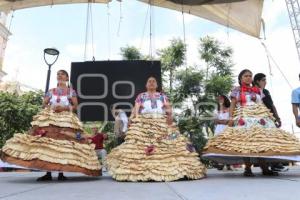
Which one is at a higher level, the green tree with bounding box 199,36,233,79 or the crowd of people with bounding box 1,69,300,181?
the green tree with bounding box 199,36,233,79

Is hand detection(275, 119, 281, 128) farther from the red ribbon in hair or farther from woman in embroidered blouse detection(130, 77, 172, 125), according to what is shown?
woman in embroidered blouse detection(130, 77, 172, 125)

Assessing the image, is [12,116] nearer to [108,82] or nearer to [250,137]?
[108,82]

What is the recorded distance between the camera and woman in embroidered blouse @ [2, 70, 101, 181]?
454 centimetres

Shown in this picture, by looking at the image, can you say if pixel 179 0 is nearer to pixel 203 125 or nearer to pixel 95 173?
pixel 95 173

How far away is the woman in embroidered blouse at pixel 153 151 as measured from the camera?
4.52 metres

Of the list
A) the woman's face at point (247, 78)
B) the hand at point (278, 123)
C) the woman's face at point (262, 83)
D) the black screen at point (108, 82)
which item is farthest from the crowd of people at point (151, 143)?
the black screen at point (108, 82)

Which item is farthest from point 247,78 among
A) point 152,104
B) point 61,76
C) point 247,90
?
point 61,76

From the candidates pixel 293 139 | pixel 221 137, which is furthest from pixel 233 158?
pixel 293 139

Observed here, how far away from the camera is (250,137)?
4734mm

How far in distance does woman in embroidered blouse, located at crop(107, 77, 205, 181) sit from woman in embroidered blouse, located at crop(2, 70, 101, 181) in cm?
43

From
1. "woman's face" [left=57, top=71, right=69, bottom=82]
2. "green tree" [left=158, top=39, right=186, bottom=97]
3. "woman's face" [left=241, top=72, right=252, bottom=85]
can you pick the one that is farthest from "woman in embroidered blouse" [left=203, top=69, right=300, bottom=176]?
"green tree" [left=158, top=39, right=186, bottom=97]

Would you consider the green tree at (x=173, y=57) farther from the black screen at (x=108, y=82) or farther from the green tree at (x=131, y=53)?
the black screen at (x=108, y=82)

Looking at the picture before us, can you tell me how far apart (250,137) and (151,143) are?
1.20 metres

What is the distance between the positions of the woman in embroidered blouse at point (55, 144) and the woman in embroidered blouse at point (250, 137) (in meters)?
1.56
